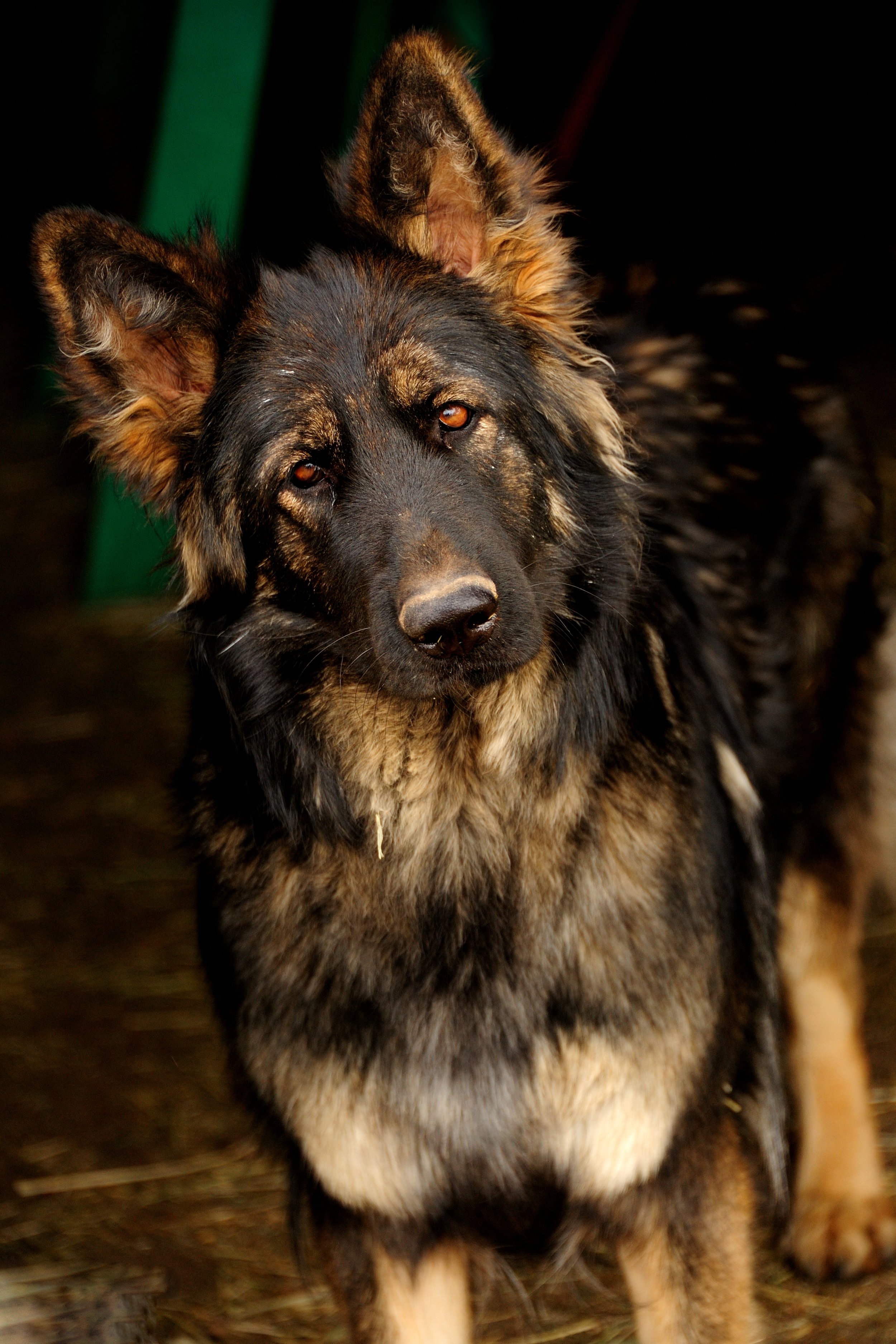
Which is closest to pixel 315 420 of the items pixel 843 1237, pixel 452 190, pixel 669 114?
pixel 452 190

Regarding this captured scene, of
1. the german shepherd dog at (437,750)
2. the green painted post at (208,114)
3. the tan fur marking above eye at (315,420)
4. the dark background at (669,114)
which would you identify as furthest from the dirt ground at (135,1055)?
the dark background at (669,114)

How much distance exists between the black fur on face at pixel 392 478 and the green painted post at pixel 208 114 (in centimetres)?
299

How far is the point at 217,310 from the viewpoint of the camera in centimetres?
268

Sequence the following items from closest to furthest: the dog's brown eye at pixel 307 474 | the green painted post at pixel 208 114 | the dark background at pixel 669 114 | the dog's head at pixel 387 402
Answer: the dog's head at pixel 387 402 < the dog's brown eye at pixel 307 474 < the green painted post at pixel 208 114 < the dark background at pixel 669 114

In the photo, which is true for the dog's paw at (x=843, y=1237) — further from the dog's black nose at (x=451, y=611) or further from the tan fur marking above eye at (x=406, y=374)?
the tan fur marking above eye at (x=406, y=374)

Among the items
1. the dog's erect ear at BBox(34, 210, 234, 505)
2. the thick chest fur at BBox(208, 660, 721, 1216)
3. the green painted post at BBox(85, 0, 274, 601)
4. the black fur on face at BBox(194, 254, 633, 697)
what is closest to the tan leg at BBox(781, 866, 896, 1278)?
the thick chest fur at BBox(208, 660, 721, 1216)

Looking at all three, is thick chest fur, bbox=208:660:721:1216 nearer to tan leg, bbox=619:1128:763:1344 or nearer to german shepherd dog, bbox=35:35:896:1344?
german shepherd dog, bbox=35:35:896:1344

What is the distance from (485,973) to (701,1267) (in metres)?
0.71

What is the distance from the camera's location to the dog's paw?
336 centimetres

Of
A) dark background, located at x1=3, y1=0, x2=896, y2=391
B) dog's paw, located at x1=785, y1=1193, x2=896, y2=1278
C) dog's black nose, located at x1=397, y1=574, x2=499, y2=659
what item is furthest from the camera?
dark background, located at x1=3, y1=0, x2=896, y2=391

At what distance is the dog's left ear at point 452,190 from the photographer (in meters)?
2.50

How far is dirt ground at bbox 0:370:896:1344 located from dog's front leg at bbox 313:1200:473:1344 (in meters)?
0.29

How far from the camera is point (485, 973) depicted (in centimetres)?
269

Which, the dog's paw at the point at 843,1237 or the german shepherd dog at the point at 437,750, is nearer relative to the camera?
the german shepherd dog at the point at 437,750
